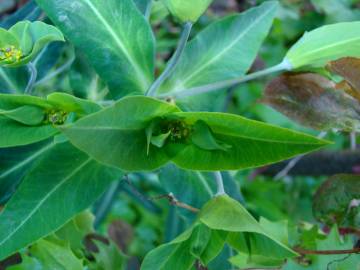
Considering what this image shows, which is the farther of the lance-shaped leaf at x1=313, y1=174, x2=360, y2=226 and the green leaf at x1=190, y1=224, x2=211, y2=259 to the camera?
the lance-shaped leaf at x1=313, y1=174, x2=360, y2=226

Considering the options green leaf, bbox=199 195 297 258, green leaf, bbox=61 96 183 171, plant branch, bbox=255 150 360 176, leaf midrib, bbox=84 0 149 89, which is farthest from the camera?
plant branch, bbox=255 150 360 176

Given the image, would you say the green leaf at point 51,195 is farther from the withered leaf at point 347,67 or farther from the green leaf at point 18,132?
the withered leaf at point 347,67

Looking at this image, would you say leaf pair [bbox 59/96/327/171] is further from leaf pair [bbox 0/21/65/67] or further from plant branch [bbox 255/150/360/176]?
plant branch [bbox 255/150/360/176]

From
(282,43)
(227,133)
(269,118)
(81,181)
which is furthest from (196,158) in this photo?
(282,43)

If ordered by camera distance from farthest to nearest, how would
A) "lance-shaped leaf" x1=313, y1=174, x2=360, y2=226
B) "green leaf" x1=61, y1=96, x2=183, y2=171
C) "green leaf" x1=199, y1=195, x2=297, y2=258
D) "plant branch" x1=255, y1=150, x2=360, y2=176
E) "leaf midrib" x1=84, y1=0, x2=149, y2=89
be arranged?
"plant branch" x1=255, y1=150, x2=360, y2=176
"lance-shaped leaf" x1=313, y1=174, x2=360, y2=226
"leaf midrib" x1=84, y1=0, x2=149, y2=89
"green leaf" x1=199, y1=195, x2=297, y2=258
"green leaf" x1=61, y1=96, x2=183, y2=171

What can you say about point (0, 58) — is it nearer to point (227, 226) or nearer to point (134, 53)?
point (134, 53)

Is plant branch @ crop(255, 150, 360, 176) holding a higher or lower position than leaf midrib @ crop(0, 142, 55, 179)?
lower

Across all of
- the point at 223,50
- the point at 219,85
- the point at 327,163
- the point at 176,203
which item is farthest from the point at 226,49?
the point at 327,163

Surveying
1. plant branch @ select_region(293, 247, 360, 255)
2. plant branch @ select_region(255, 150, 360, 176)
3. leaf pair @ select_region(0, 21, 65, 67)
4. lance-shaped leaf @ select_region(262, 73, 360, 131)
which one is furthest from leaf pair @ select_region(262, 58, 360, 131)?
plant branch @ select_region(255, 150, 360, 176)

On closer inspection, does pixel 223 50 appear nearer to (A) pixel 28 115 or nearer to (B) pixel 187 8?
(B) pixel 187 8
